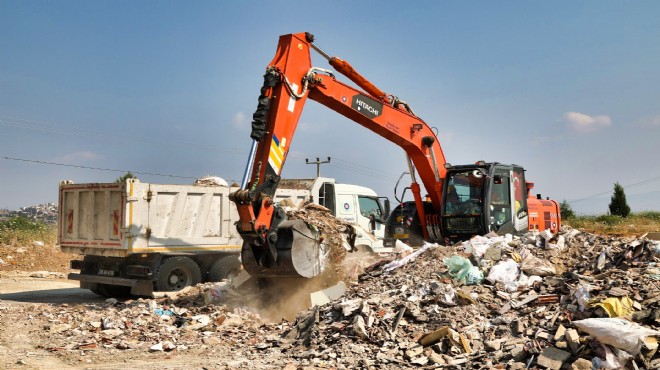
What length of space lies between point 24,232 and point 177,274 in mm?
14106

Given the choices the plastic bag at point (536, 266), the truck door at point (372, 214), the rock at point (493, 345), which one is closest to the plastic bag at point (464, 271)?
the plastic bag at point (536, 266)

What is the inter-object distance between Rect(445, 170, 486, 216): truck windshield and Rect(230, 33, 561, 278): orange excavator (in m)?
0.02

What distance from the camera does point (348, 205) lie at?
14.6 metres

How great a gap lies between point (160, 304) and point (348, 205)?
5.88 m

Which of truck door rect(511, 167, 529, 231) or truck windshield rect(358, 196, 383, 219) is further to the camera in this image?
truck windshield rect(358, 196, 383, 219)

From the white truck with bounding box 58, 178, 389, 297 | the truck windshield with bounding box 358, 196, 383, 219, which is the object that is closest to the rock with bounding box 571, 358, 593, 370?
the white truck with bounding box 58, 178, 389, 297

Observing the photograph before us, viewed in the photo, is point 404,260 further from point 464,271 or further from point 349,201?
point 349,201

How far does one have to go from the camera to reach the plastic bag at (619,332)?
5609 millimetres

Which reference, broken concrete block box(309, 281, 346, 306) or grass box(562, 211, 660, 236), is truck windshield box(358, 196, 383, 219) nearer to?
broken concrete block box(309, 281, 346, 306)

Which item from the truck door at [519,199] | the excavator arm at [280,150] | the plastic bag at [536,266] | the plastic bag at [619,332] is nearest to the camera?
the plastic bag at [619,332]

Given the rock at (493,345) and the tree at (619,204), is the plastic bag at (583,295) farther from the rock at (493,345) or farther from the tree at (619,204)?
the tree at (619,204)

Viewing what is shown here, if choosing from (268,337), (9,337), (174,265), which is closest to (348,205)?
(174,265)

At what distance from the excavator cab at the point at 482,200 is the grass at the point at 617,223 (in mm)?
20168

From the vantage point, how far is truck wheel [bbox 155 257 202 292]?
11.3m
